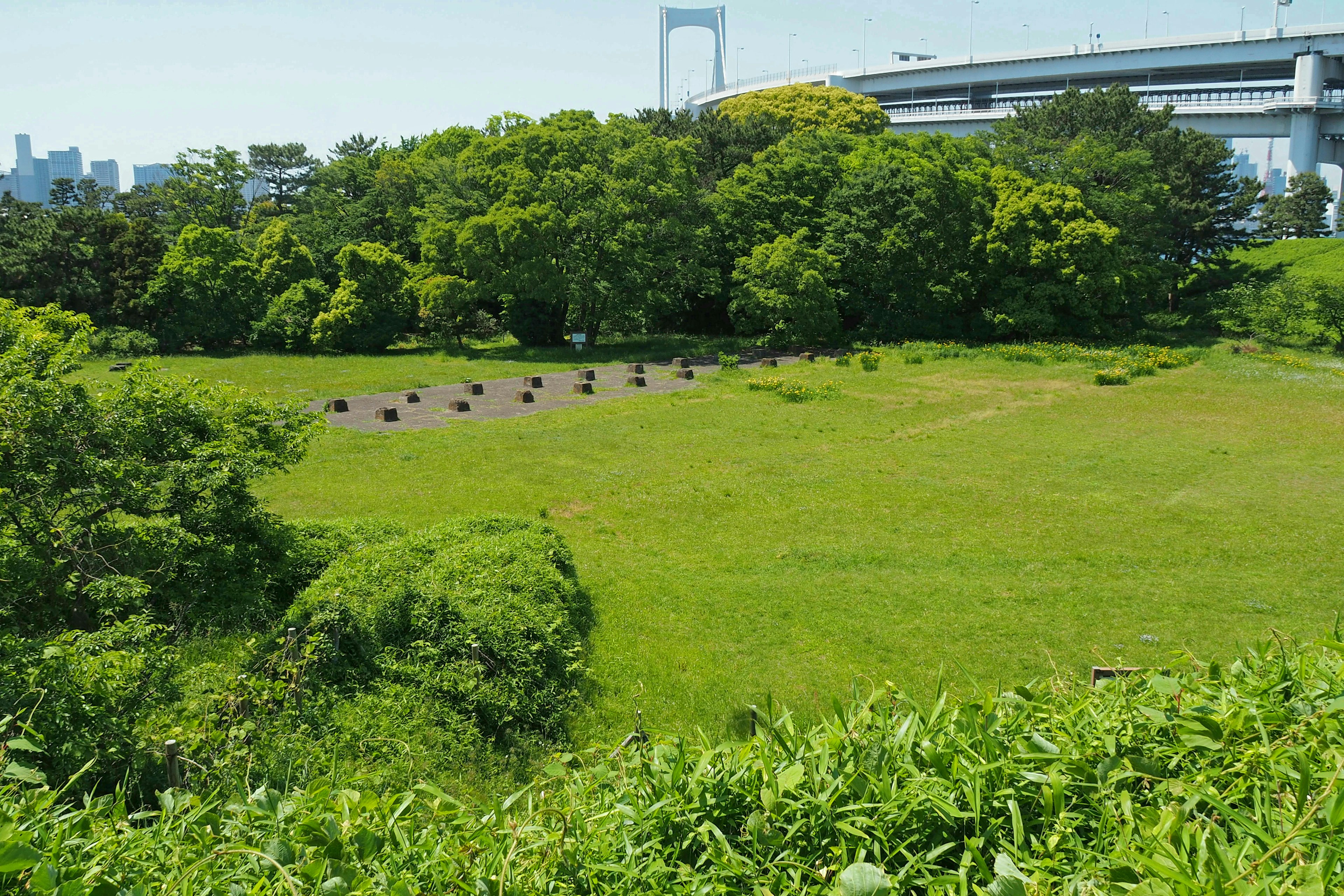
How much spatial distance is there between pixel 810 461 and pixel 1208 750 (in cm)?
1547

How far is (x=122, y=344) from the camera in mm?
30531

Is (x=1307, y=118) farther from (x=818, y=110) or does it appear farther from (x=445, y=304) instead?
(x=445, y=304)

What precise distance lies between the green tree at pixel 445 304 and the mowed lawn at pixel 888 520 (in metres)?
10.3

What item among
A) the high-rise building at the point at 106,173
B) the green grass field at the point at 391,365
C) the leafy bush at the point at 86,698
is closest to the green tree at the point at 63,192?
the green grass field at the point at 391,365

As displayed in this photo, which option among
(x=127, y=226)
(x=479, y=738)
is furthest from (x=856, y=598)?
(x=127, y=226)

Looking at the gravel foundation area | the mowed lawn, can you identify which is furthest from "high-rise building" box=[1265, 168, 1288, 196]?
the gravel foundation area

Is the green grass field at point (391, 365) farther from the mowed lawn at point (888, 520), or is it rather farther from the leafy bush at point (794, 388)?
the leafy bush at point (794, 388)

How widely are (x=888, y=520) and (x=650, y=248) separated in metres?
21.5

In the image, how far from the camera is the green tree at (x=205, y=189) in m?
38.4

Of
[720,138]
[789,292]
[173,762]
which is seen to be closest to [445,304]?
[789,292]

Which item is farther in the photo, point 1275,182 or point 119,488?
point 1275,182

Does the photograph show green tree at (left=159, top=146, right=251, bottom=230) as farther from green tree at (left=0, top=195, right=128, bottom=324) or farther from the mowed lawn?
the mowed lawn

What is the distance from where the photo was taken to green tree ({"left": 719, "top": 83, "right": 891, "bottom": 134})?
5109 centimetres

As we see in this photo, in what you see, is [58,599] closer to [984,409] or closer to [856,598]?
[856,598]
